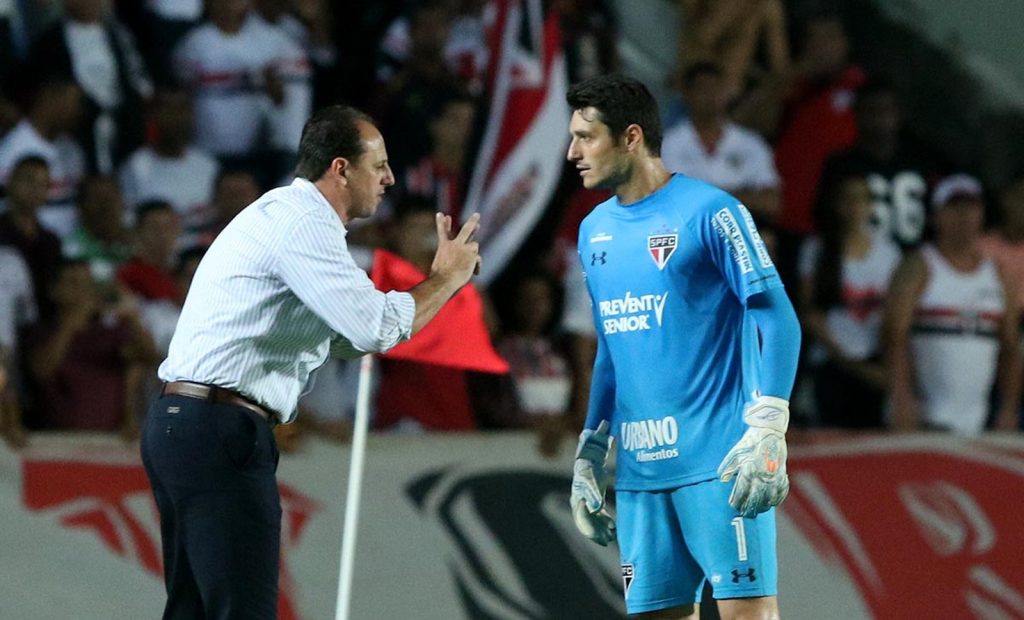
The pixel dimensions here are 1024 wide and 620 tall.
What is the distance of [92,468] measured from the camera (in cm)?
901

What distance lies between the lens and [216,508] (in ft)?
19.1

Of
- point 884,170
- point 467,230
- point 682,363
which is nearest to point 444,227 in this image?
point 467,230

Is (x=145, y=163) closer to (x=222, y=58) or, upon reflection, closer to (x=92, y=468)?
(x=222, y=58)

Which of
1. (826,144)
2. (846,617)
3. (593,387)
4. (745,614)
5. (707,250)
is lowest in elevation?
(846,617)

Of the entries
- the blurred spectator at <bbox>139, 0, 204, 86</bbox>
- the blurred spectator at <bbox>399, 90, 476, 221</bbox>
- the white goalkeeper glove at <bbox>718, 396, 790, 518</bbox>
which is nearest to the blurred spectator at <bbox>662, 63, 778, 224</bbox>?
the blurred spectator at <bbox>399, 90, 476, 221</bbox>

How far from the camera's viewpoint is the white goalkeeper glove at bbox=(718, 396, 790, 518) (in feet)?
19.6

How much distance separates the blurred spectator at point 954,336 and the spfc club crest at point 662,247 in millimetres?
4519

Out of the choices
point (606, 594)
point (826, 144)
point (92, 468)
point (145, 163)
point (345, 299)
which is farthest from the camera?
Answer: point (826, 144)

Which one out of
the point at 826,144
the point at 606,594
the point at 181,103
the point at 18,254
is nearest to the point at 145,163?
the point at 181,103

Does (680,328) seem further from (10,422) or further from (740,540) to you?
(10,422)

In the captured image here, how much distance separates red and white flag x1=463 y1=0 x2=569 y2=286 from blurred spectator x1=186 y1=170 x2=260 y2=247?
1.62 metres

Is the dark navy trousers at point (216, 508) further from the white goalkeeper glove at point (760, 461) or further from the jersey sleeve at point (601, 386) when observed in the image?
the white goalkeeper glove at point (760, 461)

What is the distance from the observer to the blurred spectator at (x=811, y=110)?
1176 centimetres

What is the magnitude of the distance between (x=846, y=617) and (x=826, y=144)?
336 cm
